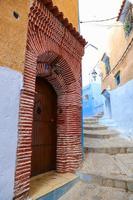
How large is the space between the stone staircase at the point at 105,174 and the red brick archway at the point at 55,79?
46cm

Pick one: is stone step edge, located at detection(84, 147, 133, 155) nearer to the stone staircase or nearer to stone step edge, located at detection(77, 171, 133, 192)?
the stone staircase

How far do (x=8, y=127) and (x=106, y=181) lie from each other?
2408mm

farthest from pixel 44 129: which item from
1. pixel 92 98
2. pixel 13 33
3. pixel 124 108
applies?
pixel 92 98

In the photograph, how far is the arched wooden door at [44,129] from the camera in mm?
4149

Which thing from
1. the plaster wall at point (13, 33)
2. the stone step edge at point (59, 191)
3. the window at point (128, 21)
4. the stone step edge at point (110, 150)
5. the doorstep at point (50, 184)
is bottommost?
the stone step edge at point (59, 191)

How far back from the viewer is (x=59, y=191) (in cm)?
340

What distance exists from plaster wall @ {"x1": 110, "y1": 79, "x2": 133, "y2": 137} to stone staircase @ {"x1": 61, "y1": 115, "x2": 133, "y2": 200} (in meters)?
1.44

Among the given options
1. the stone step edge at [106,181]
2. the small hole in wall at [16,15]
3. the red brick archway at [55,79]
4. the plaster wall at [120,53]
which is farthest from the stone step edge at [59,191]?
the plaster wall at [120,53]

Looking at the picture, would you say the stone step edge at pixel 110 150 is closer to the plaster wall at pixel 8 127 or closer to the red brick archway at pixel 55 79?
the red brick archway at pixel 55 79

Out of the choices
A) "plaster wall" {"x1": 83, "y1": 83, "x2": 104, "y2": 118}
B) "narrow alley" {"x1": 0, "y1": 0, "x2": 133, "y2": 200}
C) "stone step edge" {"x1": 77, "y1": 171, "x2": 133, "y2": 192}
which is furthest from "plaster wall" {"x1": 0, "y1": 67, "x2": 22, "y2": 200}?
"plaster wall" {"x1": 83, "y1": 83, "x2": 104, "y2": 118}

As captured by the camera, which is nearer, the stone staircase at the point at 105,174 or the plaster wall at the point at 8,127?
the plaster wall at the point at 8,127

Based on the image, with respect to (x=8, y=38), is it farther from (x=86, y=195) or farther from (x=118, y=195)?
(x=118, y=195)

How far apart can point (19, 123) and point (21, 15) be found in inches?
73.7

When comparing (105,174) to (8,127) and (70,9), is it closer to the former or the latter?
(8,127)
